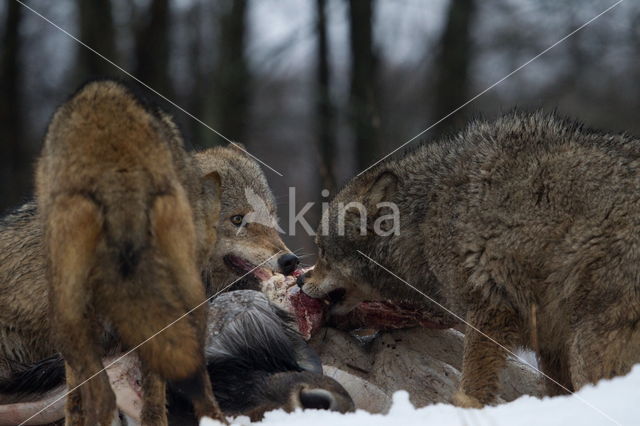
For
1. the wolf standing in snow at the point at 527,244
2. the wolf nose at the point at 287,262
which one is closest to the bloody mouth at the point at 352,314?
the wolf standing in snow at the point at 527,244

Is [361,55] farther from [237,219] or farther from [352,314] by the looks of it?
[352,314]

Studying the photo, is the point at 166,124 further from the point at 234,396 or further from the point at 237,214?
the point at 237,214

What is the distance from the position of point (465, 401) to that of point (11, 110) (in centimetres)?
1665

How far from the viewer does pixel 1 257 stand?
18.7 ft

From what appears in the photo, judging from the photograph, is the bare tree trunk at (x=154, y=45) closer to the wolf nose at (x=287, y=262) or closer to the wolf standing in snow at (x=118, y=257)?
the wolf nose at (x=287, y=262)

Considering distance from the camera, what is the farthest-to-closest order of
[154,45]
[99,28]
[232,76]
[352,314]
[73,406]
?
[154,45], [99,28], [232,76], [352,314], [73,406]

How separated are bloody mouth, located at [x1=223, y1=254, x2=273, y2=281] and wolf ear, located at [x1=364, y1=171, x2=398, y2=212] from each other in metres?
1.16

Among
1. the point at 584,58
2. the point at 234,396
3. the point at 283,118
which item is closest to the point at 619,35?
the point at 584,58

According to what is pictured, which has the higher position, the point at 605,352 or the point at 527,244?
the point at 527,244

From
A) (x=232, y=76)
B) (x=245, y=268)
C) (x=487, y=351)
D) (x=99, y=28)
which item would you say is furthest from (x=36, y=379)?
(x=99, y=28)

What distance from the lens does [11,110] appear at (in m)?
19.2

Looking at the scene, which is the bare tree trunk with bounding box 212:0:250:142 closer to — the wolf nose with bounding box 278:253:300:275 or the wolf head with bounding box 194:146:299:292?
the wolf head with bounding box 194:146:299:292

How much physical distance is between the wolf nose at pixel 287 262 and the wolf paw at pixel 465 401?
2.31 m

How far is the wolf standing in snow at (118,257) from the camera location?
3645 mm
